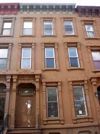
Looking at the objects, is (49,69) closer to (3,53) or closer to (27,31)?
(3,53)

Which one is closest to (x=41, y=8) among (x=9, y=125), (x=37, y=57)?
(x=37, y=57)

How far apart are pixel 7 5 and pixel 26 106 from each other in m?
9.63

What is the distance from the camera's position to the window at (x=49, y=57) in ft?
52.9

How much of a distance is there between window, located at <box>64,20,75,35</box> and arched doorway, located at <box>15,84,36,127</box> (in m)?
6.07

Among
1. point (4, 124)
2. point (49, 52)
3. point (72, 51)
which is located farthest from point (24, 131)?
point (72, 51)

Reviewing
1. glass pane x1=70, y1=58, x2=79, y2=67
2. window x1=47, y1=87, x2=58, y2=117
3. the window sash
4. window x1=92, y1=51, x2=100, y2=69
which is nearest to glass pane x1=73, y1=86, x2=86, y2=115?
window x1=47, y1=87, x2=58, y2=117

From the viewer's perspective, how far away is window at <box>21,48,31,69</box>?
15.9 metres

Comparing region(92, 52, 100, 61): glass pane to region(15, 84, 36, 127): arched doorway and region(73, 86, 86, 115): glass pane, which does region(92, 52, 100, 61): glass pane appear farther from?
region(15, 84, 36, 127): arched doorway

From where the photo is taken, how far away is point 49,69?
51.2 feet

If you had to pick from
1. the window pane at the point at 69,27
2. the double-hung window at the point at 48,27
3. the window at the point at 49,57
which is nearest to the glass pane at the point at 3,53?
the window at the point at 49,57

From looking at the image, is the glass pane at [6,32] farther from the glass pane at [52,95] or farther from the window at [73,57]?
the glass pane at [52,95]

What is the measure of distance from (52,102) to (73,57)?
13.8ft

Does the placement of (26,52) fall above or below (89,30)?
below

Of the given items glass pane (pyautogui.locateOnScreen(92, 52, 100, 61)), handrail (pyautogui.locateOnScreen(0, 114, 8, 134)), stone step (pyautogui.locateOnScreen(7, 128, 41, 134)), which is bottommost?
stone step (pyautogui.locateOnScreen(7, 128, 41, 134))
